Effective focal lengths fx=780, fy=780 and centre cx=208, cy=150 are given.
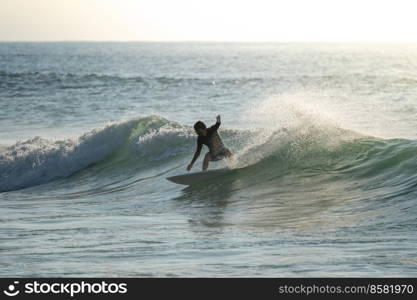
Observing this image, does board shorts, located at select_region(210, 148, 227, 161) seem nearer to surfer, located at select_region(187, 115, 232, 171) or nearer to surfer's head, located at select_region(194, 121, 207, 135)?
surfer, located at select_region(187, 115, 232, 171)

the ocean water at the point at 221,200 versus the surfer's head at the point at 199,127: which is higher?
the surfer's head at the point at 199,127

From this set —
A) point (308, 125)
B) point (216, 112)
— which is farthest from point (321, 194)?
point (216, 112)

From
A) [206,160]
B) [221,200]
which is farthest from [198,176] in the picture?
[221,200]

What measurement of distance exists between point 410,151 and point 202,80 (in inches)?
1766

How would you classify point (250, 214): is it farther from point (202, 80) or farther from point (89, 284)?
point (202, 80)

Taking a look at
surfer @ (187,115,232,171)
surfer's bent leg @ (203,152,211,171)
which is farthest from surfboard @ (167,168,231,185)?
surfer @ (187,115,232,171)

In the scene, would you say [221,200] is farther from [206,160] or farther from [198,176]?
[198,176]

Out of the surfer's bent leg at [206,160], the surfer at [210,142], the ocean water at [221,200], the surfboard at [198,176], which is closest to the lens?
the ocean water at [221,200]

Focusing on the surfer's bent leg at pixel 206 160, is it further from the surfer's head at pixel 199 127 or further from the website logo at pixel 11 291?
the website logo at pixel 11 291

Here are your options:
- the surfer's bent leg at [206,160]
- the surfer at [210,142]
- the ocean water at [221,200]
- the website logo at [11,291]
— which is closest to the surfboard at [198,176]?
the ocean water at [221,200]

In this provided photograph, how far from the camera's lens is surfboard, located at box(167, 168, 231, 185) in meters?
15.4

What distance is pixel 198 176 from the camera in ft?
50.9

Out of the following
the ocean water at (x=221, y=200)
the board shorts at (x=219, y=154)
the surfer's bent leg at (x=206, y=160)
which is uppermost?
the board shorts at (x=219, y=154)

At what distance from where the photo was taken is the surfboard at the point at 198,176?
606 inches
